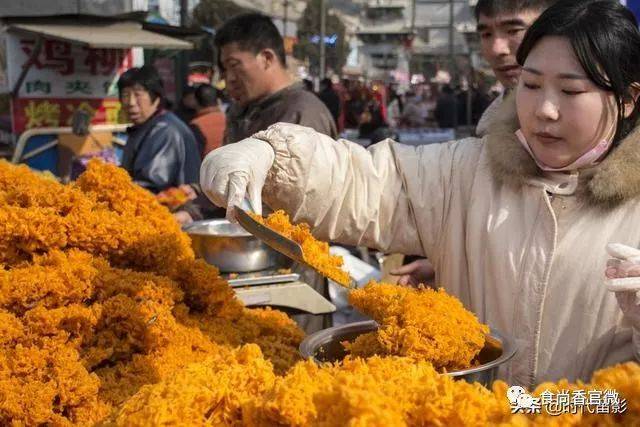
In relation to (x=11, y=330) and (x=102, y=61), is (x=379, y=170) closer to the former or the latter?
(x=11, y=330)

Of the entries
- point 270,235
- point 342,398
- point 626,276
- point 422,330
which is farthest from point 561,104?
point 342,398

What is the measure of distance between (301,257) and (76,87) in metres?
6.20

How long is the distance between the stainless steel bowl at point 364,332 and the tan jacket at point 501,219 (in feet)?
0.92

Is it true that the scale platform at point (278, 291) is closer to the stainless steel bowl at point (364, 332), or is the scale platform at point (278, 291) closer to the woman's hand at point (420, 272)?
the woman's hand at point (420, 272)

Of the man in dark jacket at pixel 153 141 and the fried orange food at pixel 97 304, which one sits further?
the man in dark jacket at pixel 153 141

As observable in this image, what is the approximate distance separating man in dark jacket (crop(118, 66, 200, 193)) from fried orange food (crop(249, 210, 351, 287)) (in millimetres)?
3335

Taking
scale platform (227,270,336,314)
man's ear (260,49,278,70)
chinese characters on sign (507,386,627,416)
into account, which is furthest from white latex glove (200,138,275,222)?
man's ear (260,49,278,70)

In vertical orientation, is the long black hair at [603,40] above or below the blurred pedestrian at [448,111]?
above

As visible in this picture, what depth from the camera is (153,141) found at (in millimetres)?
5070

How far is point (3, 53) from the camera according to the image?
6.79m

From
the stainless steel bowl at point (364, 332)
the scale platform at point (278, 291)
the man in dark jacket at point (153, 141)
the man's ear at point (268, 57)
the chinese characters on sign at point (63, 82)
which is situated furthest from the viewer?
the chinese characters on sign at point (63, 82)

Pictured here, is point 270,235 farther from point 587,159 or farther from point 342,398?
point 587,159

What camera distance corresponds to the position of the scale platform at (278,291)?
3152 mm

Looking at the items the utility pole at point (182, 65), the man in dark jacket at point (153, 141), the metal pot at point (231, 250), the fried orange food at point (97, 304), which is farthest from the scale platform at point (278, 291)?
the utility pole at point (182, 65)
